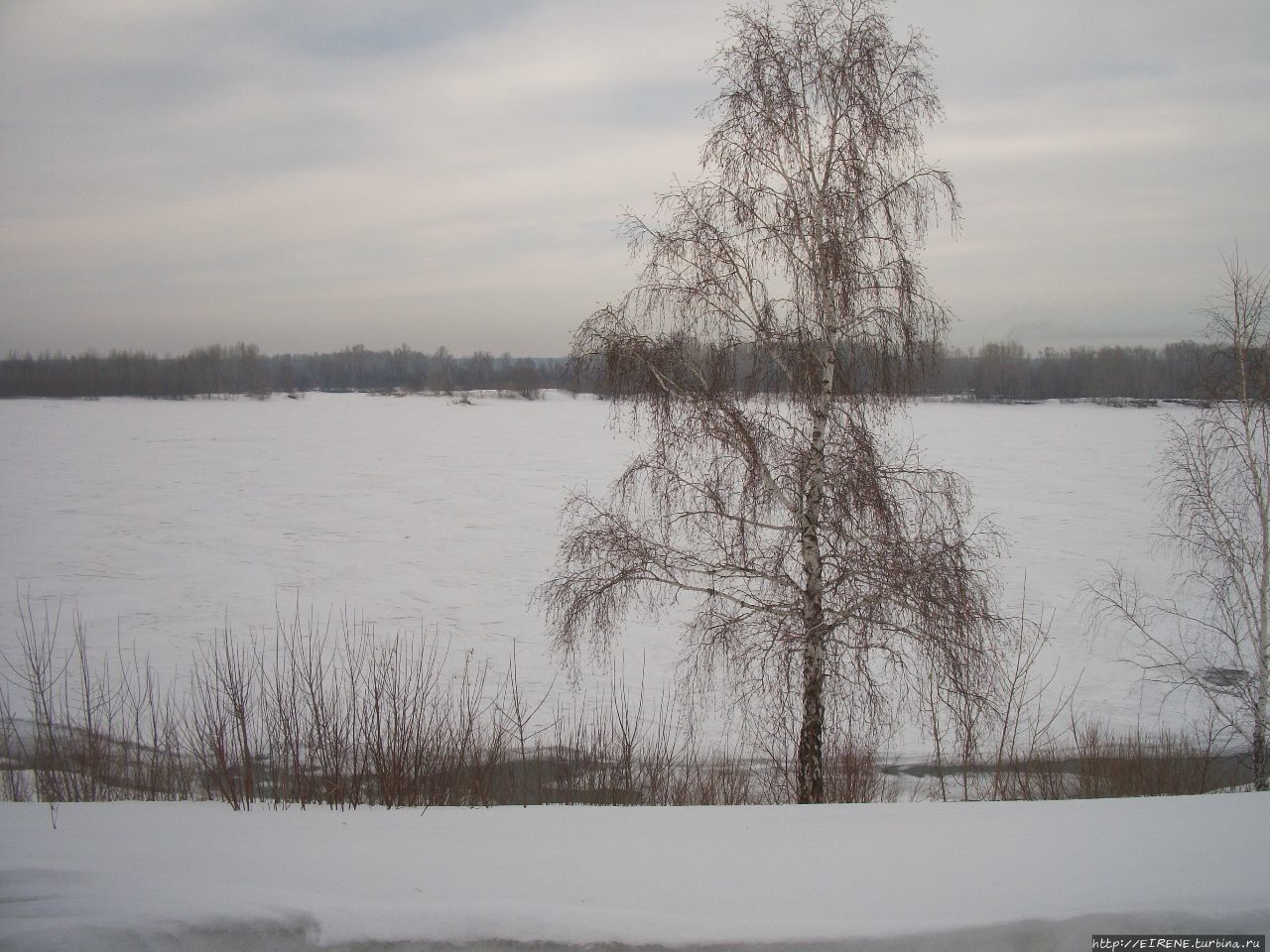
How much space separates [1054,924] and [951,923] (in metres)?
0.37

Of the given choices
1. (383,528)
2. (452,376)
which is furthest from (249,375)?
(383,528)

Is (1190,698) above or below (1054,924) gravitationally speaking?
below

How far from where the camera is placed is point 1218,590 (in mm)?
9734

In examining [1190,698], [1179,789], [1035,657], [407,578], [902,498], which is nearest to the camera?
[902,498]

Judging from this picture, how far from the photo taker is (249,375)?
234ft

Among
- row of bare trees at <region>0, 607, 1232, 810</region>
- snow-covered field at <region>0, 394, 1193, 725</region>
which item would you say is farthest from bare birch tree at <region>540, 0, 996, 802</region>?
snow-covered field at <region>0, 394, 1193, 725</region>

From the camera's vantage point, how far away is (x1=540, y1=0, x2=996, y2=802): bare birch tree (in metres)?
6.79

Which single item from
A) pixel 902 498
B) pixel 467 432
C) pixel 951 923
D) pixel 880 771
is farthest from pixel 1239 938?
pixel 467 432

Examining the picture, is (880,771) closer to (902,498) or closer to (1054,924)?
(902,498)

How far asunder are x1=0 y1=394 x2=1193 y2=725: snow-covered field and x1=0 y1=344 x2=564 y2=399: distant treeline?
930 inches

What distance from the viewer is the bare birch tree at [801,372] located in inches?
267

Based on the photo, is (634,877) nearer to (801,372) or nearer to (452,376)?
(801,372)

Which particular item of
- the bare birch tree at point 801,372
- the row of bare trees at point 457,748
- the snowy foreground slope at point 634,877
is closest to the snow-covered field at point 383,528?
the row of bare trees at point 457,748

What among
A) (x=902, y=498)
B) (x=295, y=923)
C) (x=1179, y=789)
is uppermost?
(x=902, y=498)
